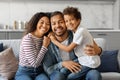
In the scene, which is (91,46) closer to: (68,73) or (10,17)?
(68,73)

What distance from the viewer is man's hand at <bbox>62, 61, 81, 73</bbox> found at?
2559 mm

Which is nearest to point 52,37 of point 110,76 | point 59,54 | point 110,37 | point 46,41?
point 46,41

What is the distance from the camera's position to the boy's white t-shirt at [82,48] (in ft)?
8.25

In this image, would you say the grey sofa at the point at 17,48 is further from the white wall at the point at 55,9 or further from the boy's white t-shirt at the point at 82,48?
the white wall at the point at 55,9

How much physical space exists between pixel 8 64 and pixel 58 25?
30.6 inches

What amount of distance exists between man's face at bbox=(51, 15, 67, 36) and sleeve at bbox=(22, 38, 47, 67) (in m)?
0.22

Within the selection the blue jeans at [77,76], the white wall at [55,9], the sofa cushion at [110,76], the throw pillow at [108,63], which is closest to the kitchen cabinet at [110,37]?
the white wall at [55,9]

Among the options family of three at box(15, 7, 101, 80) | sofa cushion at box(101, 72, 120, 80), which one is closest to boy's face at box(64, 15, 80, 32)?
family of three at box(15, 7, 101, 80)

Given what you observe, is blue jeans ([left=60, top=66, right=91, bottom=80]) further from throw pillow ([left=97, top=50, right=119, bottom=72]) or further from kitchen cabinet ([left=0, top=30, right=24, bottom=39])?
kitchen cabinet ([left=0, top=30, right=24, bottom=39])

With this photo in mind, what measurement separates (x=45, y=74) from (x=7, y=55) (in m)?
0.56

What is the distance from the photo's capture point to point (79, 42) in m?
2.51

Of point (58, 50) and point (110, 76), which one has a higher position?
point (58, 50)

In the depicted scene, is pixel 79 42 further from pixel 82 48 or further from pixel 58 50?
pixel 58 50

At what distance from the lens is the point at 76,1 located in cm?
582
